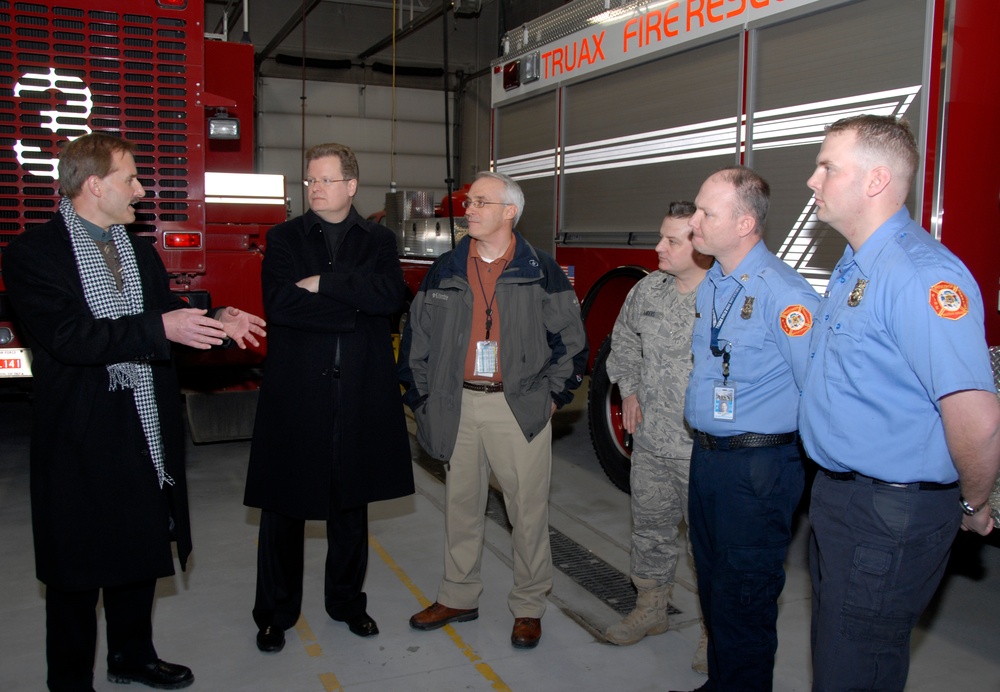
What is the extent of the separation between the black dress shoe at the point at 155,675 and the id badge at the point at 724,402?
1.97 m

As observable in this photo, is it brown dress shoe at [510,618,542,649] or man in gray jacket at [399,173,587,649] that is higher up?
man in gray jacket at [399,173,587,649]

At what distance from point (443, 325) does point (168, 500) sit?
1.11 m

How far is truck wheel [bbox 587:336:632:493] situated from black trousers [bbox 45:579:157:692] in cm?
301

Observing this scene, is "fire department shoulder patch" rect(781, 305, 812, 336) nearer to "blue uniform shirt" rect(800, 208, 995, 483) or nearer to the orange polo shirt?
"blue uniform shirt" rect(800, 208, 995, 483)

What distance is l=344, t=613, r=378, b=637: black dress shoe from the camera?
340 cm

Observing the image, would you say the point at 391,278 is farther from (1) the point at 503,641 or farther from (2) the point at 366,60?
(2) the point at 366,60

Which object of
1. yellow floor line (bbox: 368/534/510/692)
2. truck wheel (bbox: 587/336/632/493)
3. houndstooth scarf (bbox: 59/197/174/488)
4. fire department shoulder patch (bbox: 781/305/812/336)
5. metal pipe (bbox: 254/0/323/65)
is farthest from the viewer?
metal pipe (bbox: 254/0/323/65)

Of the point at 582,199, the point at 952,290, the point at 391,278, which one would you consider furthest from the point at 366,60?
the point at 952,290

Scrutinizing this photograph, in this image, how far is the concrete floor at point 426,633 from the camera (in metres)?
3.09

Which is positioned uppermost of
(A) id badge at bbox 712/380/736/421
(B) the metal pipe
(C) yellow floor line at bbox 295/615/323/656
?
(B) the metal pipe

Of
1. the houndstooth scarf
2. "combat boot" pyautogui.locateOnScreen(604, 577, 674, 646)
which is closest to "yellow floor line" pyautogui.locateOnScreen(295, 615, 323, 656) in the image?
the houndstooth scarf

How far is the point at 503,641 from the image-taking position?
3.39m

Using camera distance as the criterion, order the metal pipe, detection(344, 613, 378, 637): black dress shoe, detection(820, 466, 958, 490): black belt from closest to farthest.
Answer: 1. detection(820, 466, 958, 490): black belt
2. detection(344, 613, 378, 637): black dress shoe
3. the metal pipe

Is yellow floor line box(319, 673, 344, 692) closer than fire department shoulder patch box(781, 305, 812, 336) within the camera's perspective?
No
